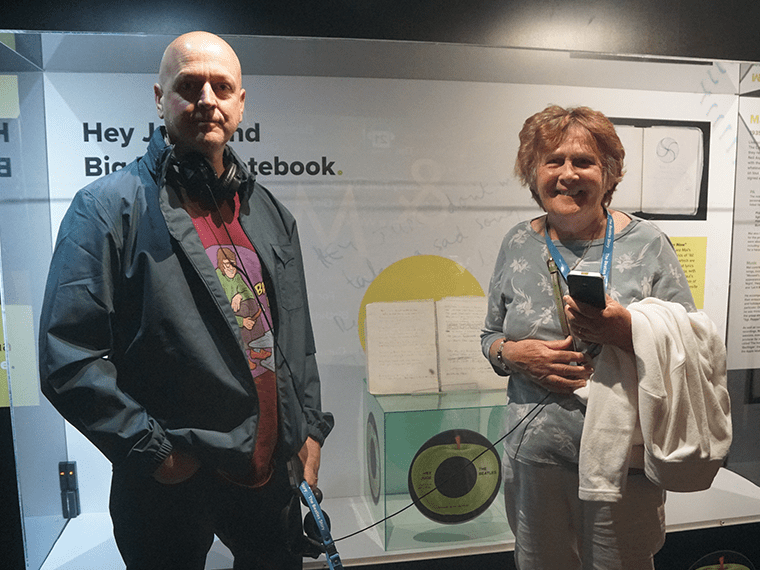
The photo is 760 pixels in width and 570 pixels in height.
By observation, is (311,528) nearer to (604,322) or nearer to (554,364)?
(554,364)

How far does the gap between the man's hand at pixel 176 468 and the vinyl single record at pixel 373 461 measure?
0.69 metres

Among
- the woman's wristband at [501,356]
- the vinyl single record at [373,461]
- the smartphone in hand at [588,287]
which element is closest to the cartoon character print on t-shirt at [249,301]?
the vinyl single record at [373,461]

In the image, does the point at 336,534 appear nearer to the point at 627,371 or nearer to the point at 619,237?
the point at 627,371

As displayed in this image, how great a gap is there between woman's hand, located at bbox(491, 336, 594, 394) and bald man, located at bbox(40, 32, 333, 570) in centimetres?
70

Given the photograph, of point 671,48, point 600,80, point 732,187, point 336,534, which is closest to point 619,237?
point 600,80

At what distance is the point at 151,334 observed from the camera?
158cm

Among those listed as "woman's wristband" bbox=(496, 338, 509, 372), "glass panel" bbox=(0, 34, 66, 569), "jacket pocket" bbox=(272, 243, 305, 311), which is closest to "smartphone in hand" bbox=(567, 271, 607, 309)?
"woman's wristband" bbox=(496, 338, 509, 372)

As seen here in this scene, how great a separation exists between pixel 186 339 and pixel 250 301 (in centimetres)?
21

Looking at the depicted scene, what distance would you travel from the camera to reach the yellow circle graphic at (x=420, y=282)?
7.15ft

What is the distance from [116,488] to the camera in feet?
5.41

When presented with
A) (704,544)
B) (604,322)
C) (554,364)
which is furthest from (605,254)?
(704,544)

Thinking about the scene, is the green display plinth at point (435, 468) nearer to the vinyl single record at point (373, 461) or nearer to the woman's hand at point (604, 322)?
the vinyl single record at point (373, 461)

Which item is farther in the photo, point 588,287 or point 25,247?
point 25,247

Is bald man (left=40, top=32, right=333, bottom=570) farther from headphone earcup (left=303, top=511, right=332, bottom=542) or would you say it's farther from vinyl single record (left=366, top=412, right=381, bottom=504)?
vinyl single record (left=366, top=412, right=381, bottom=504)
